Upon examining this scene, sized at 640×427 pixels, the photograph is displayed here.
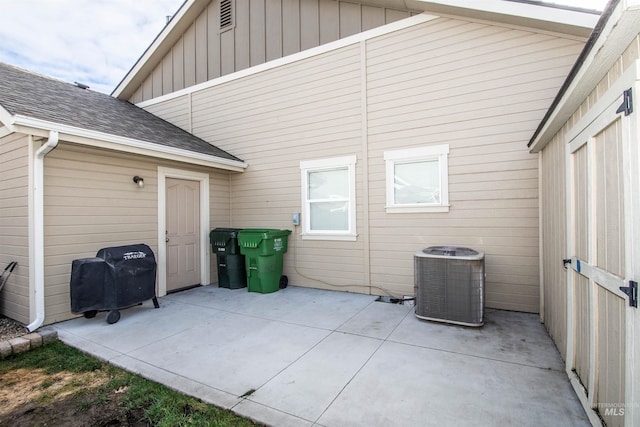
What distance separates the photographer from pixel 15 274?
4.36 metres

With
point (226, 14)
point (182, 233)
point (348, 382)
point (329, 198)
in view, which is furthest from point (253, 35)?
point (348, 382)

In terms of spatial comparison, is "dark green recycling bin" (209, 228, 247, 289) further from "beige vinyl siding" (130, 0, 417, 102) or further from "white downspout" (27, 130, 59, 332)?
"beige vinyl siding" (130, 0, 417, 102)

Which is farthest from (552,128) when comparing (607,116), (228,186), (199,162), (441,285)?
(228,186)

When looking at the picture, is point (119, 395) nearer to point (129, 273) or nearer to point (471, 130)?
point (129, 273)

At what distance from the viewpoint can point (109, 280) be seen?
426cm

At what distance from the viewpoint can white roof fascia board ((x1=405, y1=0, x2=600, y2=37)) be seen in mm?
3752

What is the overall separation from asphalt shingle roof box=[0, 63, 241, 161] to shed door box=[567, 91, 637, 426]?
5654 millimetres

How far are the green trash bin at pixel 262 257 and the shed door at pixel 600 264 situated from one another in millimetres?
4387

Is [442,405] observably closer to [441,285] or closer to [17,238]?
[441,285]

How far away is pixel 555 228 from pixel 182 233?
601 cm

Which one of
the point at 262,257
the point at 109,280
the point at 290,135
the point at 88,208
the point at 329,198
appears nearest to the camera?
the point at 109,280

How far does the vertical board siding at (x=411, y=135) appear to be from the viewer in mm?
4406

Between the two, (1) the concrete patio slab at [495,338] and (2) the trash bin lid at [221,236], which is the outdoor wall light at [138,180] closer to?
(2) the trash bin lid at [221,236]

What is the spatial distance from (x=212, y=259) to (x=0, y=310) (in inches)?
128
